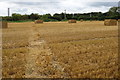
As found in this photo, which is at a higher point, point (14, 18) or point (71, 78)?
point (14, 18)

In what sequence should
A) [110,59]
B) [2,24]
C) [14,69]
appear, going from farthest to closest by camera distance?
[2,24] → [110,59] → [14,69]

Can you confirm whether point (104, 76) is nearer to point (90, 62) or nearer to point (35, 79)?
point (90, 62)

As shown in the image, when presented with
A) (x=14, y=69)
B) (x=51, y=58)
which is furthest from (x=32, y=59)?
(x=14, y=69)

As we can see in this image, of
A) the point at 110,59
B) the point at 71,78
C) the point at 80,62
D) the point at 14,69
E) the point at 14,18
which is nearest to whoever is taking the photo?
the point at 71,78

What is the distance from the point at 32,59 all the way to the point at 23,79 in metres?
2.05

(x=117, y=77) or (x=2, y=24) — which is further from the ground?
(x=2, y=24)

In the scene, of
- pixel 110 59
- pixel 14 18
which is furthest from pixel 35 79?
pixel 14 18

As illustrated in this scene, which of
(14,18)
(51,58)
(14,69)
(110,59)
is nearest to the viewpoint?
(14,69)

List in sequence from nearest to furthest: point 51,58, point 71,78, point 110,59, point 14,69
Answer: point 71,78
point 14,69
point 110,59
point 51,58

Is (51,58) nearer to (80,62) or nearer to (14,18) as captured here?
(80,62)

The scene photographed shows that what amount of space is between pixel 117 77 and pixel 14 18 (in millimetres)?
79542

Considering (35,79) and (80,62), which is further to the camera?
(80,62)

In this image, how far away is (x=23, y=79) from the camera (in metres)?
4.37

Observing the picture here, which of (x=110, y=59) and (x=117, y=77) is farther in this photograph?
(x=110, y=59)
